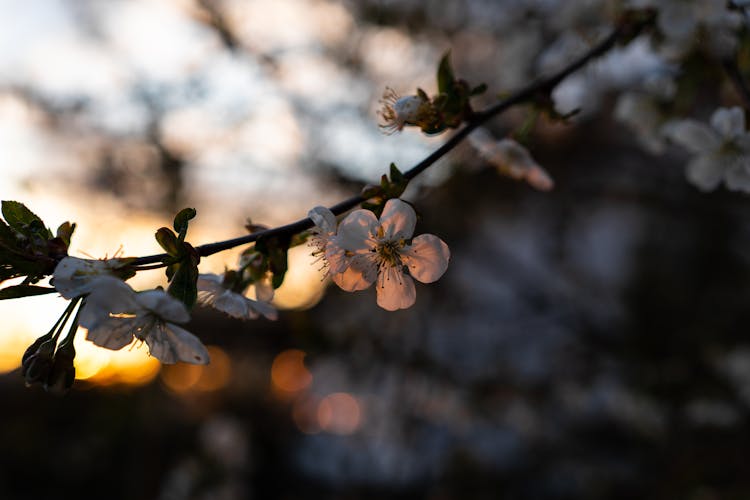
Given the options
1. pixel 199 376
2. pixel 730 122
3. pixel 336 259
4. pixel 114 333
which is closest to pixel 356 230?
pixel 336 259

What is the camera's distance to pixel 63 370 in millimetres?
638

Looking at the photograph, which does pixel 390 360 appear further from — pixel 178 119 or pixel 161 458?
pixel 161 458

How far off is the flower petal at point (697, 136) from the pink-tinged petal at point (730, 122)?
2cm

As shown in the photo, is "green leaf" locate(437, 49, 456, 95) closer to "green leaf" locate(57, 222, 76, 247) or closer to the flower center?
the flower center

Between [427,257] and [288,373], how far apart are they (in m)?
7.14

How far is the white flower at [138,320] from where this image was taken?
1.85 ft

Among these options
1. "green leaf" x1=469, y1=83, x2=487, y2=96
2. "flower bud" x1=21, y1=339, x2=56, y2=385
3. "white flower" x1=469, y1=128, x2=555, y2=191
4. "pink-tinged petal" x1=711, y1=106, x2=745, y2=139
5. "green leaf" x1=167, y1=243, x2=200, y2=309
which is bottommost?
"flower bud" x1=21, y1=339, x2=56, y2=385

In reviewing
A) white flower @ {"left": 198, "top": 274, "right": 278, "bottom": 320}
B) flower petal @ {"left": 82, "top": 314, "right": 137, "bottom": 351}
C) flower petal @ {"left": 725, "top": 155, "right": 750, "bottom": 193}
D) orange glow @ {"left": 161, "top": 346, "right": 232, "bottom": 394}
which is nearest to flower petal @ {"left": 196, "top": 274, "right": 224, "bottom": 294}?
white flower @ {"left": 198, "top": 274, "right": 278, "bottom": 320}

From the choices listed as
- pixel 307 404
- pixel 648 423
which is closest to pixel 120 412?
pixel 307 404

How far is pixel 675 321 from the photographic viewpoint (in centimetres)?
454

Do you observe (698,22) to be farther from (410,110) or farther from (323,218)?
(323,218)

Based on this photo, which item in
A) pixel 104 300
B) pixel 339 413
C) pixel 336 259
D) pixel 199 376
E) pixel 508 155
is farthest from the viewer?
pixel 339 413

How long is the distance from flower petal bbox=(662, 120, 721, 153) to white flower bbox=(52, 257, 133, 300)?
38.3 inches

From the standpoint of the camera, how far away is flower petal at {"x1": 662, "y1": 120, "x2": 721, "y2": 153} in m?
1.01
